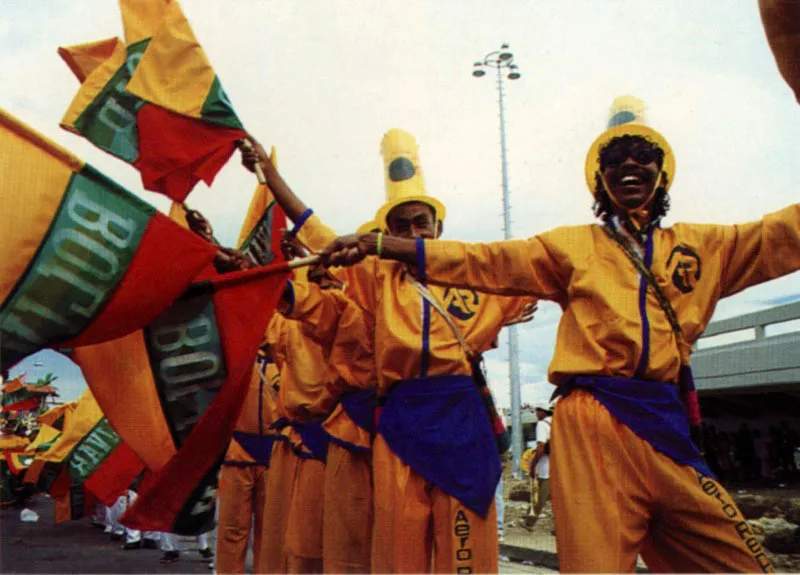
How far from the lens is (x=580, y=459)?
9.96 feet

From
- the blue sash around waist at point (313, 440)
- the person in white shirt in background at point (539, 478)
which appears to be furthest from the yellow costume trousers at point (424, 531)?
the person in white shirt in background at point (539, 478)

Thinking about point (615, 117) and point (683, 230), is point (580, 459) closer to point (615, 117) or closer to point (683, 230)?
point (683, 230)

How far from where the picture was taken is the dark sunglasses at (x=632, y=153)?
3521 millimetres

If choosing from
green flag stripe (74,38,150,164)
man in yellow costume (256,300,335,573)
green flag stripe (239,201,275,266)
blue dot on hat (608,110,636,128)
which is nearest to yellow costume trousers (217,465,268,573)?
man in yellow costume (256,300,335,573)

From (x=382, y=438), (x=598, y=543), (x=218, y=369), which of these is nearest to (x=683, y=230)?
(x=598, y=543)

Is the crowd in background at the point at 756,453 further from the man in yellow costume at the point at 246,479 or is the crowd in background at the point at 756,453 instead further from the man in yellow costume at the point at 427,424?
the man in yellow costume at the point at 427,424

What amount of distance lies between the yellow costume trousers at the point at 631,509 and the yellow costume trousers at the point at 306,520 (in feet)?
9.24

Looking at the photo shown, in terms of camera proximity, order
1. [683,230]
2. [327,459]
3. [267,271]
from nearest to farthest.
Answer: [683,230]
[267,271]
[327,459]

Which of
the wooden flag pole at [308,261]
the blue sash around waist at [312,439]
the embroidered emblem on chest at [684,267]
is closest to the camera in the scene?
the embroidered emblem on chest at [684,267]

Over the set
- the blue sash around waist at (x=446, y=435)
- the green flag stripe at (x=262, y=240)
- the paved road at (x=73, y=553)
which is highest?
the green flag stripe at (x=262, y=240)

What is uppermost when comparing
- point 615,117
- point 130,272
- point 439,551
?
point 615,117

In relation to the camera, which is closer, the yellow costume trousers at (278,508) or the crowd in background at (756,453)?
the yellow costume trousers at (278,508)

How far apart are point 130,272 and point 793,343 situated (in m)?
13.1

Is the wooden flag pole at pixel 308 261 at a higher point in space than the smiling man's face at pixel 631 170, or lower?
lower
